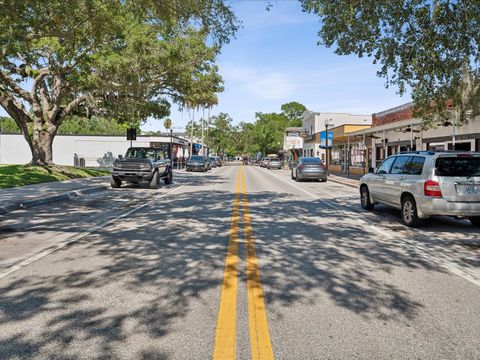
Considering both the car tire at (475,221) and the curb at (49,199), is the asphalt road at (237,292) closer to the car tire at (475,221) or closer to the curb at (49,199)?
the car tire at (475,221)

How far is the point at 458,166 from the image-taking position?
8742mm

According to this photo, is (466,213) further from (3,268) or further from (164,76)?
(164,76)

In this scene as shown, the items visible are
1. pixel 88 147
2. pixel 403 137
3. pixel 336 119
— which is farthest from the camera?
pixel 336 119

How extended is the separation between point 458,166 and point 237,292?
6.39 m

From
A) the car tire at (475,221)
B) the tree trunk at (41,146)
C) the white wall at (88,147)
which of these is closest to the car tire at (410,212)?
the car tire at (475,221)

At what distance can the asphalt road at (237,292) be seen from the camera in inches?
131

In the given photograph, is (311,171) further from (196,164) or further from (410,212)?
(196,164)

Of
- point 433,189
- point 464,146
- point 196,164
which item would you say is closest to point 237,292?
point 433,189

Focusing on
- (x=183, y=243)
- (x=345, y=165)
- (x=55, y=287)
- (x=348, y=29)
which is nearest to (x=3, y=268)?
(x=55, y=287)

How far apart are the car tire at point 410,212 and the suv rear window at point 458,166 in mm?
918

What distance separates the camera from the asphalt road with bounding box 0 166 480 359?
10.9 feet

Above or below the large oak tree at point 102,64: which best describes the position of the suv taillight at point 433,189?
below

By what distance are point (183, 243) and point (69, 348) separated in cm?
393

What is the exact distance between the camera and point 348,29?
1183 cm
